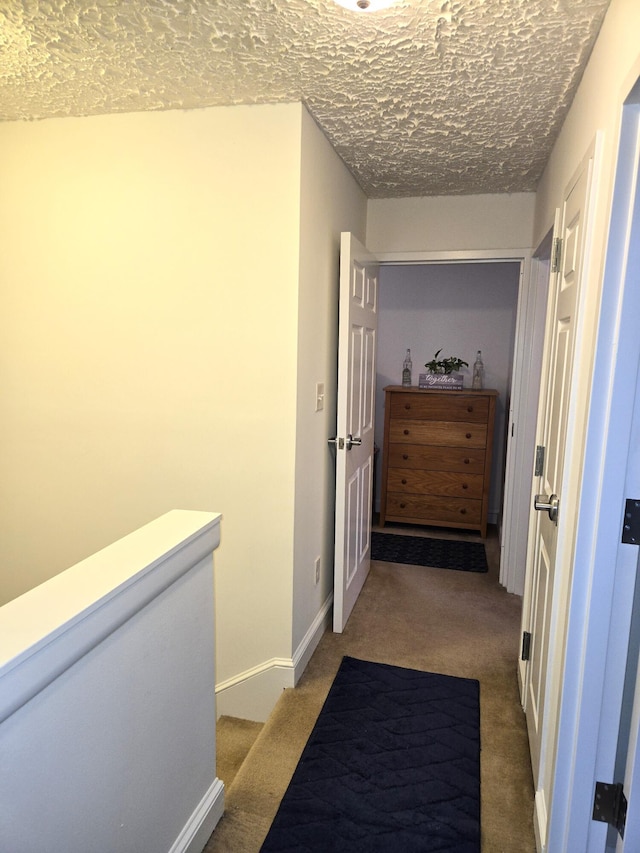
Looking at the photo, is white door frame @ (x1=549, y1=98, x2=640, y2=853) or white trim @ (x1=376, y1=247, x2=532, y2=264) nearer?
white door frame @ (x1=549, y1=98, x2=640, y2=853)

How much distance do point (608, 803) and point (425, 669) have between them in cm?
120

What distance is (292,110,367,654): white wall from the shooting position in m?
2.15

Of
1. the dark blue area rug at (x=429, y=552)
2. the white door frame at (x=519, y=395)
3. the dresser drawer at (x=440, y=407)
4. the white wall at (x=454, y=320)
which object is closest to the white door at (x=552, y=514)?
the white door frame at (x=519, y=395)

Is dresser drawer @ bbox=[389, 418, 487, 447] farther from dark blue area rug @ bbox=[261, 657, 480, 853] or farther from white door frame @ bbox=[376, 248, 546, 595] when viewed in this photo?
dark blue area rug @ bbox=[261, 657, 480, 853]

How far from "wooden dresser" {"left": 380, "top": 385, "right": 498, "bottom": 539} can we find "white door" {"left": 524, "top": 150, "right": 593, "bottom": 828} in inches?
80.4

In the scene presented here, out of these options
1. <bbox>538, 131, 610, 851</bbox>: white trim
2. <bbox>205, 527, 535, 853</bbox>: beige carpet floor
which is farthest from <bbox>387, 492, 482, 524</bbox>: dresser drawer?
<bbox>538, 131, 610, 851</bbox>: white trim

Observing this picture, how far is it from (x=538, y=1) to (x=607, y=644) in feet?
4.97

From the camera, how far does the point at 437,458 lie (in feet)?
13.7

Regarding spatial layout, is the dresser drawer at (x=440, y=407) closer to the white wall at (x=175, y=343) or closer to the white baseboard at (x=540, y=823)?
the white wall at (x=175, y=343)

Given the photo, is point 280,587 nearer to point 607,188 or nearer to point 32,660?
point 32,660

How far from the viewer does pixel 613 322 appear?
1.17 m

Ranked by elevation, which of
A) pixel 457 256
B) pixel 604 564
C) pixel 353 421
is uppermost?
pixel 457 256

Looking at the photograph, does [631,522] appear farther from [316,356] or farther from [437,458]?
[437,458]

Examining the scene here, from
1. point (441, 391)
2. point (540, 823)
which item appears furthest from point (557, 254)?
point (441, 391)
